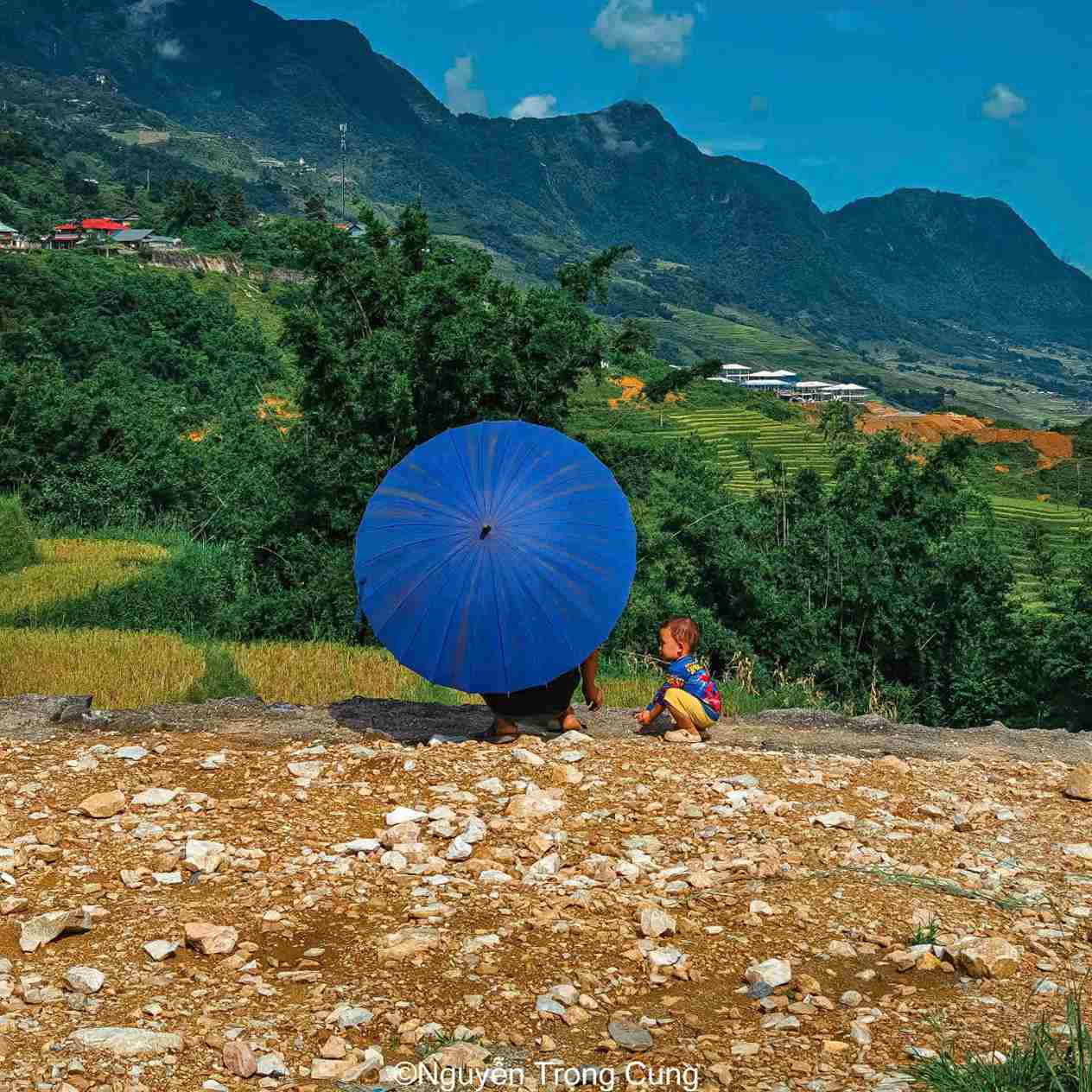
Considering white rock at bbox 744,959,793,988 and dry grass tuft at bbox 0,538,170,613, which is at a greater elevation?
white rock at bbox 744,959,793,988

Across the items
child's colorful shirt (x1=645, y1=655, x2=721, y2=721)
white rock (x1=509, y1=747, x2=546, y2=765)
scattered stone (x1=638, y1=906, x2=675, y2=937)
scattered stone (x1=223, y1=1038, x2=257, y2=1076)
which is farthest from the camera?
child's colorful shirt (x1=645, y1=655, x2=721, y2=721)

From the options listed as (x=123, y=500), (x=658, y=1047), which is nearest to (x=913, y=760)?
(x=658, y=1047)

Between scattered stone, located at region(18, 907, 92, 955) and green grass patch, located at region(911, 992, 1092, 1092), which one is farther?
scattered stone, located at region(18, 907, 92, 955)

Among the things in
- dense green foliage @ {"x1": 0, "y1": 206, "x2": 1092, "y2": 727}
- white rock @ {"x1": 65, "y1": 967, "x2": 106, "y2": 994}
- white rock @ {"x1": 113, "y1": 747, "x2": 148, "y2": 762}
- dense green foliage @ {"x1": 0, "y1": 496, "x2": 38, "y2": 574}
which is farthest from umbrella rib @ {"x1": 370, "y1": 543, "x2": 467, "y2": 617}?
dense green foliage @ {"x1": 0, "y1": 496, "x2": 38, "y2": 574}

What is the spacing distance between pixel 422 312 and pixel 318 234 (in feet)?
7.27

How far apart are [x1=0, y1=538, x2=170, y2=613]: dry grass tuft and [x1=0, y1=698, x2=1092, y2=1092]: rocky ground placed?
8.93 metres

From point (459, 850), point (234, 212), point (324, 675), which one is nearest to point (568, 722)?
point (459, 850)

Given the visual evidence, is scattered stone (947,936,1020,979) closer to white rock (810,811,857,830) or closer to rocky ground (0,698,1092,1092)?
rocky ground (0,698,1092,1092)

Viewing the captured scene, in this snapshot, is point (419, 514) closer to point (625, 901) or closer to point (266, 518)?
point (625, 901)

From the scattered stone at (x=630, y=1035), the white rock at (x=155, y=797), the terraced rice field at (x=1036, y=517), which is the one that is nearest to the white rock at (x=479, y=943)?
the scattered stone at (x=630, y=1035)

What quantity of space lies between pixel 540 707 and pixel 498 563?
1.78 metres

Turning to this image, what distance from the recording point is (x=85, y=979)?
16.4ft

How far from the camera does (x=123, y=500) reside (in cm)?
2653

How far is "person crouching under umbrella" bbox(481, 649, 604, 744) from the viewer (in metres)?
8.56
